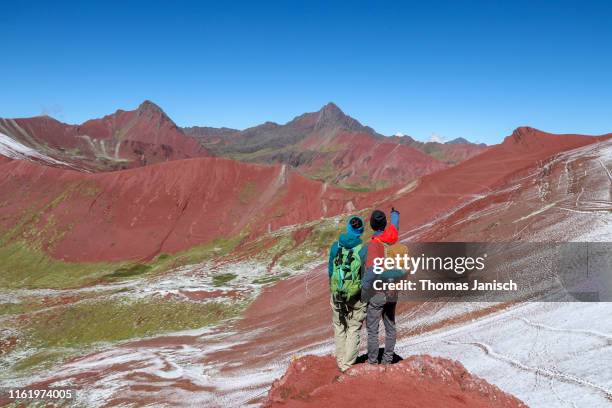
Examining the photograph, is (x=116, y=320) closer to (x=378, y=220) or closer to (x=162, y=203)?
(x=378, y=220)

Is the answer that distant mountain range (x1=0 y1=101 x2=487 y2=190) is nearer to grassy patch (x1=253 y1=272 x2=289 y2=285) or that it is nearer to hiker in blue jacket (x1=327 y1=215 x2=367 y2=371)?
grassy patch (x1=253 y1=272 x2=289 y2=285)

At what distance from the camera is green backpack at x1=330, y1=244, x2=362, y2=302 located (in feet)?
24.9

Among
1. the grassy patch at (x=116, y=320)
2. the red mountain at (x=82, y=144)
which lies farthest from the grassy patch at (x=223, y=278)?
the red mountain at (x=82, y=144)

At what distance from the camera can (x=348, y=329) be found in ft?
25.8

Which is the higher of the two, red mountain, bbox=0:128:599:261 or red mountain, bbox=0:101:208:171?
red mountain, bbox=0:101:208:171

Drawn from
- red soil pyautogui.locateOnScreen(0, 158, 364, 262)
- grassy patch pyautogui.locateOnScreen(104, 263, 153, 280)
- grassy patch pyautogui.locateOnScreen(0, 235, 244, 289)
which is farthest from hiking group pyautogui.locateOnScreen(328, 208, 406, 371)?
red soil pyautogui.locateOnScreen(0, 158, 364, 262)

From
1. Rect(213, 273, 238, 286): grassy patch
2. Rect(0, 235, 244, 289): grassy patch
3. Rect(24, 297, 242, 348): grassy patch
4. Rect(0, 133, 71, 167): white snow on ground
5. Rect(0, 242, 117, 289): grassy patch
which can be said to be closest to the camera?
Rect(24, 297, 242, 348): grassy patch

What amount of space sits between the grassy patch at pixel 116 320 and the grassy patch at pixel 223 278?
5.81 metres

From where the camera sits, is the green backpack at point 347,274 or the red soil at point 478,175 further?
the red soil at point 478,175

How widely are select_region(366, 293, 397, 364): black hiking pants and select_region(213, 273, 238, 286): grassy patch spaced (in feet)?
111

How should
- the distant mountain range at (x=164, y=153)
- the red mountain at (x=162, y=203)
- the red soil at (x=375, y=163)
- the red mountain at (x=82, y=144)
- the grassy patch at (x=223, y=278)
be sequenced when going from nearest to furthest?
the grassy patch at (x=223, y=278)
the red mountain at (x=162, y=203)
the distant mountain range at (x=164, y=153)
the red soil at (x=375, y=163)
the red mountain at (x=82, y=144)

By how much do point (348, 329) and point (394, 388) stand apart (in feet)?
4.13

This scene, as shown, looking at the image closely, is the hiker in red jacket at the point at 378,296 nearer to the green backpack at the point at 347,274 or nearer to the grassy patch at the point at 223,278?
the green backpack at the point at 347,274

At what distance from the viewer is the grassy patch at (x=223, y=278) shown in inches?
1601
